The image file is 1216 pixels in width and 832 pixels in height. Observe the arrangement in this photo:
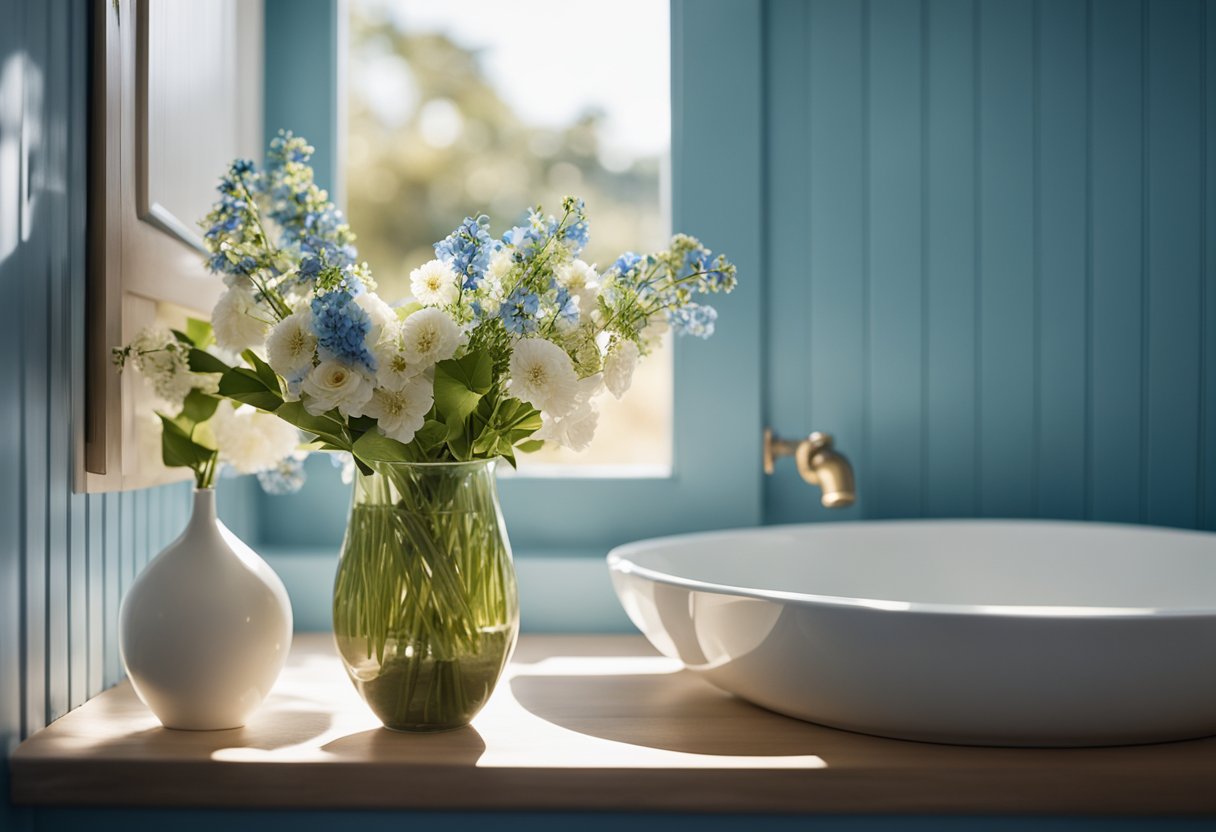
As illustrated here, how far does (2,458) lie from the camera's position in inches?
29.8

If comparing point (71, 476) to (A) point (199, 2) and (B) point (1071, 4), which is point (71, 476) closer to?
(A) point (199, 2)

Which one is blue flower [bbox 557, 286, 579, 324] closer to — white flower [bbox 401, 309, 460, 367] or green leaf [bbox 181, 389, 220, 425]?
white flower [bbox 401, 309, 460, 367]

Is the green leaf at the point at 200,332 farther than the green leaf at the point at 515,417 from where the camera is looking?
Yes

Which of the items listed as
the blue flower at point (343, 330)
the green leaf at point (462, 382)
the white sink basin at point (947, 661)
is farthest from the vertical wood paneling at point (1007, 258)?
the blue flower at point (343, 330)

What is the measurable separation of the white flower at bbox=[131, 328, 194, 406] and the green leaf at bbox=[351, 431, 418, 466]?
0.24 meters

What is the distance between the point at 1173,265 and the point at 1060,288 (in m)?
0.17

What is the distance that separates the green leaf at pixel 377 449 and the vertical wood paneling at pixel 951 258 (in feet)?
3.00

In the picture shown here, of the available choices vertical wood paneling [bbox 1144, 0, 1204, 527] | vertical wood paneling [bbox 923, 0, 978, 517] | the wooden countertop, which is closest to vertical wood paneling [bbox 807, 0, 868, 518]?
vertical wood paneling [bbox 923, 0, 978, 517]

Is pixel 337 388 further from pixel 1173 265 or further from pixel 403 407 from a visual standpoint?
pixel 1173 265

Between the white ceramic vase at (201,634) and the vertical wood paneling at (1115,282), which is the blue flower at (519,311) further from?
the vertical wood paneling at (1115,282)

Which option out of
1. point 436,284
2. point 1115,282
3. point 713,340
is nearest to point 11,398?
point 436,284

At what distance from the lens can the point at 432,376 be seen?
0.76 m

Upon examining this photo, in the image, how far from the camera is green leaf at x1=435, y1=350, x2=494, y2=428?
76 cm

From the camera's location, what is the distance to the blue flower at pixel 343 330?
708 millimetres
